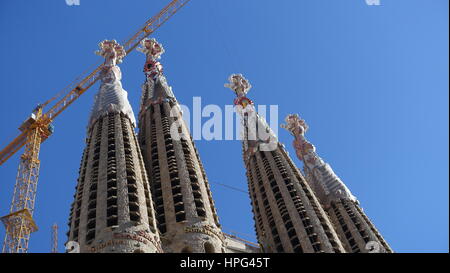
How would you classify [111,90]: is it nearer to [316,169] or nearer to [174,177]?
[174,177]

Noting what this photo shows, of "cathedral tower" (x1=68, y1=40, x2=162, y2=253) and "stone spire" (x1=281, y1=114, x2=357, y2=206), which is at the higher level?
"stone spire" (x1=281, y1=114, x2=357, y2=206)

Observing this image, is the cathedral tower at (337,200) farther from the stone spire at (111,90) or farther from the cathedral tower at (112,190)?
the stone spire at (111,90)

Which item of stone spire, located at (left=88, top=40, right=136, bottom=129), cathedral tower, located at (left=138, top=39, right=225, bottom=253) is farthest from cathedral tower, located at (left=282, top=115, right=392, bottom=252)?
stone spire, located at (left=88, top=40, right=136, bottom=129)

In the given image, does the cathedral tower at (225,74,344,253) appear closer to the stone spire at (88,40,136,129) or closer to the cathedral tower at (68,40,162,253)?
the cathedral tower at (68,40,162,253)

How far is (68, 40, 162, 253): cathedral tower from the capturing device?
167 feet

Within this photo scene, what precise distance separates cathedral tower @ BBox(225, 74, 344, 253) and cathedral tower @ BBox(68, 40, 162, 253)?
1642 cm

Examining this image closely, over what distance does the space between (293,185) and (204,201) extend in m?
16.9

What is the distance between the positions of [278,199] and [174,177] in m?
14.8

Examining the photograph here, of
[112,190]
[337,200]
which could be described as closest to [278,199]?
[337,200]

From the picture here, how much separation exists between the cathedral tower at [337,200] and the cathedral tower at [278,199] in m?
5.52

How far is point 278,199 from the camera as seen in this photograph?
245 feet

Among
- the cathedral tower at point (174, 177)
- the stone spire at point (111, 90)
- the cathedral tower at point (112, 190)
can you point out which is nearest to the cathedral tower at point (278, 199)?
the cathedral tower at point (174, 177)
